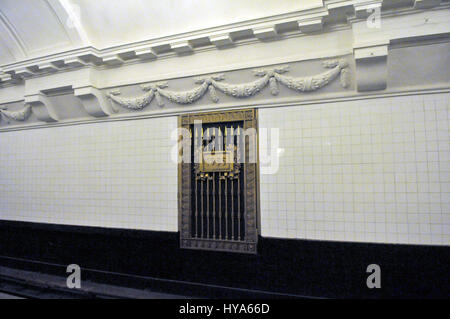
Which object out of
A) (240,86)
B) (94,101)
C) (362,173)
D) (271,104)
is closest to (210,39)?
(240,86)

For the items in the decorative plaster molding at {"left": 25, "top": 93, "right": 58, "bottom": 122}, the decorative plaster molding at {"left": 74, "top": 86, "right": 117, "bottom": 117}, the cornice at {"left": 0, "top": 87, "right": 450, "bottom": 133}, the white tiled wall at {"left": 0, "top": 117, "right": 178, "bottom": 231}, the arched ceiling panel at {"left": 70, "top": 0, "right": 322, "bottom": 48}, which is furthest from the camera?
the decorative plaster molding at {"left": 25, "top": 93, "right": 58, "bottom": 122}

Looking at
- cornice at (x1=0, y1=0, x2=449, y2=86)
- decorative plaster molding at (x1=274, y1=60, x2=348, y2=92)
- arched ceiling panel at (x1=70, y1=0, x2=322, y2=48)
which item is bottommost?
decorative plaster molding at (x1=274, y1=60, x2=348, y2=92)

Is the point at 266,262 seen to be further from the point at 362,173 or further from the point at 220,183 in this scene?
the point at 362,173

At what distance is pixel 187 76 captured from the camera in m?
3.12

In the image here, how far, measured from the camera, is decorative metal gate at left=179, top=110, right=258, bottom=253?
293cm

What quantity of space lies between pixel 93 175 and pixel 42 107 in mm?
1310

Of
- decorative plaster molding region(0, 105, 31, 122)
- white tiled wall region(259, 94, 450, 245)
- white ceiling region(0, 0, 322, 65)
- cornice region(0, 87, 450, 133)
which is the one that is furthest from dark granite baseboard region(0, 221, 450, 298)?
white ceiling region(0, 0, 322, 65)

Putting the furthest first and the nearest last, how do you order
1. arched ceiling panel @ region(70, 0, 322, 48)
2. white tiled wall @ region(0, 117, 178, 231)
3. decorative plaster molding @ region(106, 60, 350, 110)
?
white tiled wall @ region(0, 117, 178, 231)
arched ceiling panel @ region(70, 0, 322, 48)
decorative plaster molding @ region(106, 60, 350, 110)

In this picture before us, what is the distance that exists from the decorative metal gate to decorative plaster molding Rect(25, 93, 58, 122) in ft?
6.96

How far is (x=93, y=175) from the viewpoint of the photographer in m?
3.63

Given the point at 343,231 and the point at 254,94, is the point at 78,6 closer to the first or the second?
the point at 254,94

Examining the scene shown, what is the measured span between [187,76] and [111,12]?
1.26 m

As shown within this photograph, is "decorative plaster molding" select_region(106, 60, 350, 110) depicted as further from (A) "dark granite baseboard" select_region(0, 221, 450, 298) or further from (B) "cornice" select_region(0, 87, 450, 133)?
(A) "dark granite baseboard" select_region(0, 221, 450, 298)

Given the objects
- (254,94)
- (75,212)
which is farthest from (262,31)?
(75,212)
